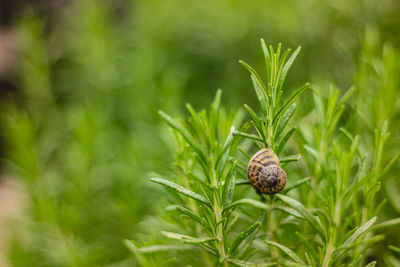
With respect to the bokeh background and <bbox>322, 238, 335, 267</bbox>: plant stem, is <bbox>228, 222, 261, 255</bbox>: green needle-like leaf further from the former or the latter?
the bokeh background

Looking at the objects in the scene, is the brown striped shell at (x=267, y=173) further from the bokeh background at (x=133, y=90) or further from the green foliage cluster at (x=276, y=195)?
the bokeh background at (x=133, y=90)

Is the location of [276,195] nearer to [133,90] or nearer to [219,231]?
[219,231]

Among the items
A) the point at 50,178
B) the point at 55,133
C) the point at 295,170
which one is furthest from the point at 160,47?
the point at 295,170

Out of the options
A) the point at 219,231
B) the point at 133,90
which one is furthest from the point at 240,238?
the point at 133,90

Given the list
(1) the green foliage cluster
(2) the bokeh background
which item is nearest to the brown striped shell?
(1) the green foliage cluster

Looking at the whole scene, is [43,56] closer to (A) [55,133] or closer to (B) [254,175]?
(A) [55,133]
